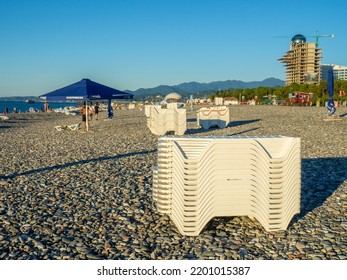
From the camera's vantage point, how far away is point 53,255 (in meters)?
Answer: 4.05

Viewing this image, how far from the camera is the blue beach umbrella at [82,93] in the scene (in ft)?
54.3

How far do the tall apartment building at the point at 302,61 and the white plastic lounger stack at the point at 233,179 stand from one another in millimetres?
146272

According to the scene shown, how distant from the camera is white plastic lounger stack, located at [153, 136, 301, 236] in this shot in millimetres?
4543

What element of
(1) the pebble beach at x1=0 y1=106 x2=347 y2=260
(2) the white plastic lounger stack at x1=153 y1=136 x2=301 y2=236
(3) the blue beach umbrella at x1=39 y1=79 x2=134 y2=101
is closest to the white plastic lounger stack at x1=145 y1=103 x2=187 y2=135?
(3) the blue beach umbrella at x1=39 y1=79 x2=134 y2=101

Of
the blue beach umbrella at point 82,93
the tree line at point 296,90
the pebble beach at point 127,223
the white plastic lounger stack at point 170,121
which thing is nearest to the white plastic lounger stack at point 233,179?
the pebble beach at point 127,223

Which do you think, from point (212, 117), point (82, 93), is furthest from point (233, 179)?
point (212, 117)

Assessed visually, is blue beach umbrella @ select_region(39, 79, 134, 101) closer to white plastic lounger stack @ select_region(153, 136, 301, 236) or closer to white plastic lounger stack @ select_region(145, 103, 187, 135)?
white plastic lounger stack @ select_region(145, 103, 187, 135)

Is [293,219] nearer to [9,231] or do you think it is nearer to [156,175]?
[156,175]

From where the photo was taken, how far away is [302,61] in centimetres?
15212

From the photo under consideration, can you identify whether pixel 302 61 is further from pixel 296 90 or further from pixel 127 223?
pixel 127 223

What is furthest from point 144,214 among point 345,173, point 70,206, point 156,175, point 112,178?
point 345,173

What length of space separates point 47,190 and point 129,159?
3.46m

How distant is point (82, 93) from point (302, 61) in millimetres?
148251

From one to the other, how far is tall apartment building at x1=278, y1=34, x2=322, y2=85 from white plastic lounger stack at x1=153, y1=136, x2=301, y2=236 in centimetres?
14627
